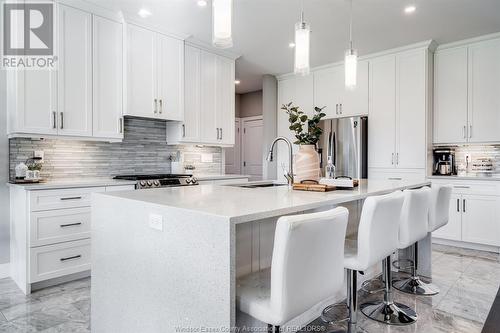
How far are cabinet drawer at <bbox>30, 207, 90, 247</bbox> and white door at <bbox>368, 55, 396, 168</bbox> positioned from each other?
3.94m

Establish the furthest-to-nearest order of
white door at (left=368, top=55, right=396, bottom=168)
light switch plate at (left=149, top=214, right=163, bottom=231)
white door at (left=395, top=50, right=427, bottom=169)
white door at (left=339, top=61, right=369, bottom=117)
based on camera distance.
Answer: white door at (left=339, top=61, right=369, bottom=117) → white door at (left=368, top=55, right=396, bottom=168) → white door at (left=395, top=50, right=427, bottom=169) → light switch plate at (left=149, top=214, right=163, bottom=231)

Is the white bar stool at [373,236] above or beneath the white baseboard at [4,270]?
above

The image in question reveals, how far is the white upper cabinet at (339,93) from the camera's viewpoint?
5.05m

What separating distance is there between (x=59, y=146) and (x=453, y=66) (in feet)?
16.6

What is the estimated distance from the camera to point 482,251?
4.11m

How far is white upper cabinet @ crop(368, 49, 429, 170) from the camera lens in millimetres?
4504

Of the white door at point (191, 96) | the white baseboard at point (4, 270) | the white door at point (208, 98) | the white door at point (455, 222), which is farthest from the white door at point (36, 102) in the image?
the white door at point (455, 222)

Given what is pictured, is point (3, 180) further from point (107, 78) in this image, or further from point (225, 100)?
point (225, 100)

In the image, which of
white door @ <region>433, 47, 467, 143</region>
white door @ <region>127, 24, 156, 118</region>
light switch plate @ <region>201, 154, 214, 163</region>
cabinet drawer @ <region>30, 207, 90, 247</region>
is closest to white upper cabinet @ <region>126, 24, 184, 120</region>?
white door @ <region>127, 24, 156, 118</region>

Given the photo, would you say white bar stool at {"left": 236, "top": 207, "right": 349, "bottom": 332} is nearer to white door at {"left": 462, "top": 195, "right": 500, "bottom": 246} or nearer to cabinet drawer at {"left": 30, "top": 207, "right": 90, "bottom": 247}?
cabinet drawer at {"left": 30, "top": 207, "right": 90, "bottom": 247}

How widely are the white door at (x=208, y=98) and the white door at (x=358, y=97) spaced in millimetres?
2070

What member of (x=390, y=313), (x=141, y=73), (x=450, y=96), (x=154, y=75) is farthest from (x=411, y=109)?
(x=141, y=73)

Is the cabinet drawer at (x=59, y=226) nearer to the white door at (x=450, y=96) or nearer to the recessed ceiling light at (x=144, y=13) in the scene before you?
the recessed ceiling light at (x=144, y=13)

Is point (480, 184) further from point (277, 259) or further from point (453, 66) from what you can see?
point (277, 259)
